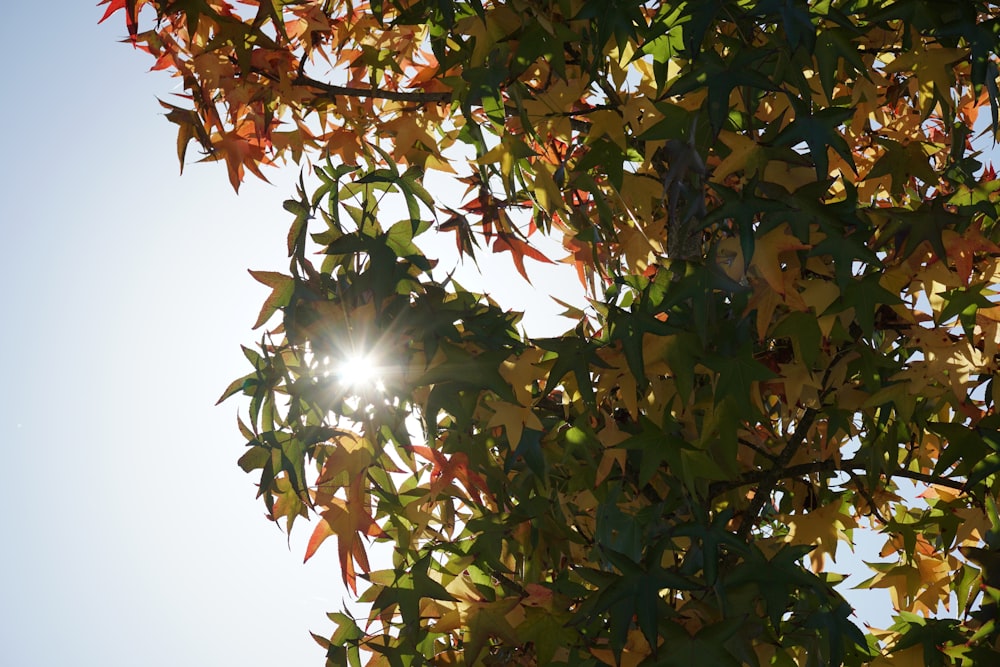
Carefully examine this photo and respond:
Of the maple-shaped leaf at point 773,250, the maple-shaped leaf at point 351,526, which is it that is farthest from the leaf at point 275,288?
the maple-shaped leaf at point 773,250

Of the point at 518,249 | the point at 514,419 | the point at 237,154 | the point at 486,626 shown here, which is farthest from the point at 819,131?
the point at 237,154

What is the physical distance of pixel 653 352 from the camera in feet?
4.03

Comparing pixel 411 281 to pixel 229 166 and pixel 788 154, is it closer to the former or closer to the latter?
Answer: pixel 788 154

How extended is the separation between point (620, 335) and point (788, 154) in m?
0.35

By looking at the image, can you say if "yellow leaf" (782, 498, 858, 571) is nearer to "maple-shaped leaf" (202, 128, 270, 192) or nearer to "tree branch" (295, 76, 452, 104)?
"tree branch" (295, 76, 452, 104)

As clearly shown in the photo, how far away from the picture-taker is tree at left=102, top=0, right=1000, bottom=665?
1.20m

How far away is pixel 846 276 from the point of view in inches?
46.1

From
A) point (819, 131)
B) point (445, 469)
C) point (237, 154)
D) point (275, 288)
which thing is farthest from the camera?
point (237, 154)

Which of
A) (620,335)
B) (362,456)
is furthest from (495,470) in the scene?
(620,335)

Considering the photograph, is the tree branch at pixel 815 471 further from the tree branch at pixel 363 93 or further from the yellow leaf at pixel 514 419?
the tree branch at pixel 363 93

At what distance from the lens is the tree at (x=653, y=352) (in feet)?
3.93

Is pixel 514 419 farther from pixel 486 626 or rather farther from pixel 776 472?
pixel 776 472

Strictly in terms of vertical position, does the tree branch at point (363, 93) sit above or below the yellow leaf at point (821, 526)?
above

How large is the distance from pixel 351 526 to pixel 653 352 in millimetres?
523
